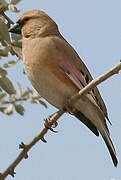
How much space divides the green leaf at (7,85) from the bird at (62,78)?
77cm

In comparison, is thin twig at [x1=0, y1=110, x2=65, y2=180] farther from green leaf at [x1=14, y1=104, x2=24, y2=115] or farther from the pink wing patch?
the pink wing patch

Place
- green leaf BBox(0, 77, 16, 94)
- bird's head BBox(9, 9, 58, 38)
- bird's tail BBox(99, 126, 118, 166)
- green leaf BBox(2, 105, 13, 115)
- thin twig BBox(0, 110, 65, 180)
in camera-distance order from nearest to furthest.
→ thin twig BBox(0, 110, 65, 180)
green leaf BBox(0, 77, 16, 94)
green leaf BBox(2, 105, 13, 115)
bird's tail BBox(99, 126, 118, 166)
bird's head BBox(9, 9, 58, 38)

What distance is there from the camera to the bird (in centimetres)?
→ 333

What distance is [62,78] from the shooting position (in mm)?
3355

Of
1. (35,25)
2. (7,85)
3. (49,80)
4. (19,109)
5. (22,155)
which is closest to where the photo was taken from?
(22,155)

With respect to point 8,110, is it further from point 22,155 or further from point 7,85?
point 22,155

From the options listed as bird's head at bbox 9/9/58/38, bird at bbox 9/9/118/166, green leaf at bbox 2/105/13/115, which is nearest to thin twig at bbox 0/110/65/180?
green leaf at bbox 2/105/13/115

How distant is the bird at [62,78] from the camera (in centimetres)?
333

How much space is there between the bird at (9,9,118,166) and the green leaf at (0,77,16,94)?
77 centimetres

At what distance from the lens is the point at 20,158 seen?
1985 millimetres

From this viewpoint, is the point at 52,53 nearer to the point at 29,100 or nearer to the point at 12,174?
the point at 29,100

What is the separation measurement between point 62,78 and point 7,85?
1038 millimetres

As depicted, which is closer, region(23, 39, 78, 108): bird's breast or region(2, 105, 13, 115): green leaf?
region(2, 105, 13, 115): green leaf

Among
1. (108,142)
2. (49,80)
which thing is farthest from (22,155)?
(108,142)
